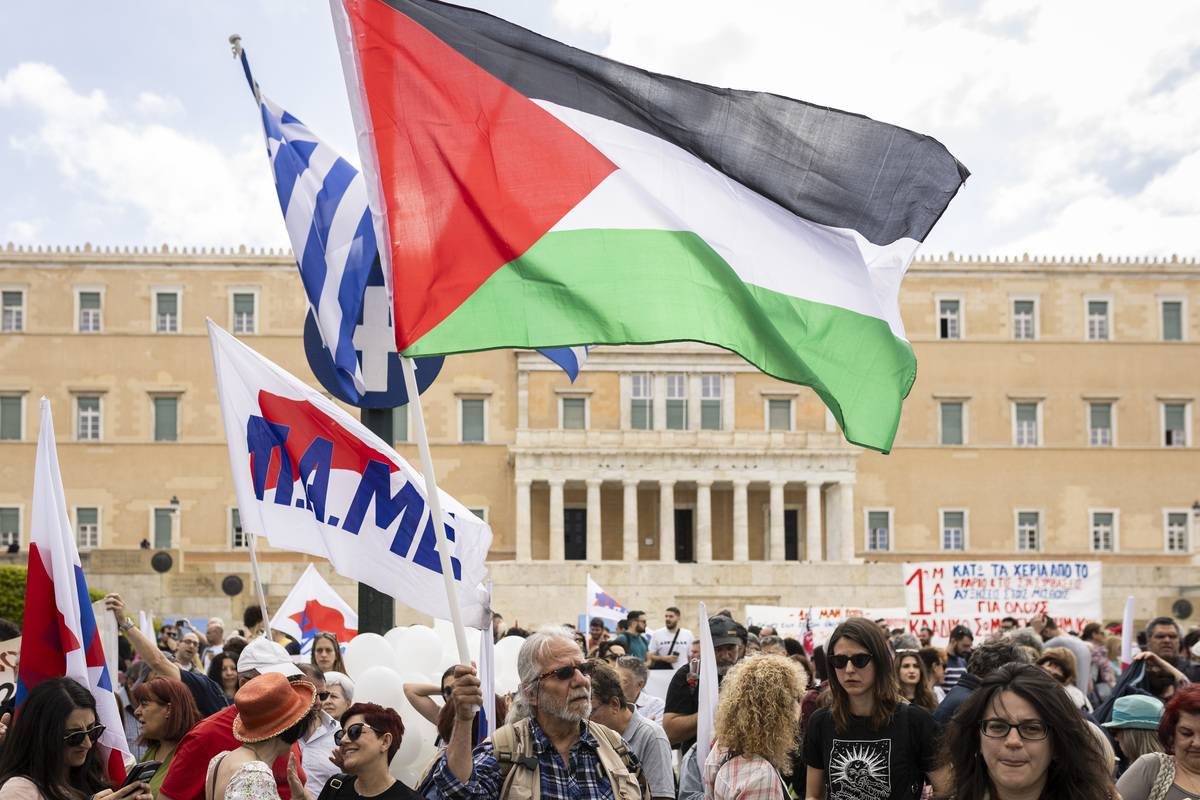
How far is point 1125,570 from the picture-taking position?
37.0 metres

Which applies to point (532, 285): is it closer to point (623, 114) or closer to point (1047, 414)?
point (623, 114)

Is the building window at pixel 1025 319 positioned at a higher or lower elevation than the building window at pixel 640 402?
higher

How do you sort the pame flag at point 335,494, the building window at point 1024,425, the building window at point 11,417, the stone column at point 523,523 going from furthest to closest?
1. the building window at point 1024,425
2. the building window at point 11,417
3. the stone column at point 523,523
4. the pame flag at point 335,494

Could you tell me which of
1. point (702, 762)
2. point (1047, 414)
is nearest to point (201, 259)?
point (1047, 414)

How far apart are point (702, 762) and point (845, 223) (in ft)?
6.98

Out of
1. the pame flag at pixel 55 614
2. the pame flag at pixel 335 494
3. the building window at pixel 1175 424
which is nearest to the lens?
the pame flag at pixel 55 614

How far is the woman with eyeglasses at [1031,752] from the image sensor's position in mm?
3037

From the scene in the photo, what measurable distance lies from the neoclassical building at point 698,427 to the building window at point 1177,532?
6 cm

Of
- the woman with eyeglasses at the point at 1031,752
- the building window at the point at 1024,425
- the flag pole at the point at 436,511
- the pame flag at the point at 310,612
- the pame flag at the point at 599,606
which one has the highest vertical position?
the building window at the point at 1024,425

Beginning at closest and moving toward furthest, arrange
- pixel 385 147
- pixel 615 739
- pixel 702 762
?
pixel 615 739, pixel 385 147, pixel 702 762

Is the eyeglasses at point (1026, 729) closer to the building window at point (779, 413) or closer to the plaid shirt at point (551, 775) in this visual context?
the plaid shirt at point (551, 775)

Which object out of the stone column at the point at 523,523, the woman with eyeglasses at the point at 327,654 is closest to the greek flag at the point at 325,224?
the woman with eyeglasses at the point at 327,654

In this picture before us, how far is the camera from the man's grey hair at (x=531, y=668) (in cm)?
395

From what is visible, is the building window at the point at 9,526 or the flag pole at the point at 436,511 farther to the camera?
the building window at the point at 9,526
